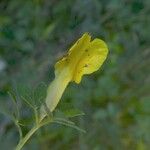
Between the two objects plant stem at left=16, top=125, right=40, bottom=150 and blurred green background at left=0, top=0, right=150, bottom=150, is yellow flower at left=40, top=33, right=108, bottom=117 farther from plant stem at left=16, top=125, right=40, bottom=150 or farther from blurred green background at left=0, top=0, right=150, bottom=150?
blurred green background at left=0, top=0, right=150, bottom=150

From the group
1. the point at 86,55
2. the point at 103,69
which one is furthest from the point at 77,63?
the point at 103,69

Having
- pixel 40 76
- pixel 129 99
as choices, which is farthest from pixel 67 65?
pixel 129 99

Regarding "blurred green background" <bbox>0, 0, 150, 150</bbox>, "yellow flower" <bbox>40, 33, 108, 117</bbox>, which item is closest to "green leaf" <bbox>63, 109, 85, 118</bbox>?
"yellow flower" <bbox>40, 33, 108, 117</bbox>

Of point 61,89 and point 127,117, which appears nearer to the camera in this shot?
point 61,89

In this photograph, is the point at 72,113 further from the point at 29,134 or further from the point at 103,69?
the point at 103,69

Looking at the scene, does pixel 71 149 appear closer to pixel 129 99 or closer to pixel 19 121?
pixel 129 99

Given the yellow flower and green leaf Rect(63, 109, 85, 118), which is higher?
the yellow flower

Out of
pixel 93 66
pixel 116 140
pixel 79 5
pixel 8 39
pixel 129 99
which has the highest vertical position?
pixel 8 39
